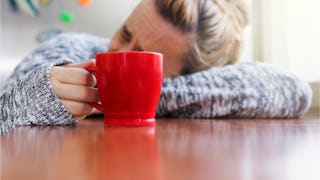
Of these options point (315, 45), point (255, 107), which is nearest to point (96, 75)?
point (255, 107)

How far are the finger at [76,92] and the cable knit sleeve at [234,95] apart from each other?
0.32 metres

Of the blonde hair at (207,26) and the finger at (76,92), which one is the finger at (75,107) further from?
the blonde hair at (207,26)

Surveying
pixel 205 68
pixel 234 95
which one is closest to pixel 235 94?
pixel 234 95

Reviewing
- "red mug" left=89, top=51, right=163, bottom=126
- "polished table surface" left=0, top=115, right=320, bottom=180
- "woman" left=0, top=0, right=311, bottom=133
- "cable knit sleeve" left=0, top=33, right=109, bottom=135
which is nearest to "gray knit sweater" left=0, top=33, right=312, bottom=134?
"woman" left=0, top=0, right=311, bottom=133

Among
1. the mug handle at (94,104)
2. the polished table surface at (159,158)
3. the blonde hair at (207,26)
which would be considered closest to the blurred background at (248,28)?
the blonde hair at (207,26)

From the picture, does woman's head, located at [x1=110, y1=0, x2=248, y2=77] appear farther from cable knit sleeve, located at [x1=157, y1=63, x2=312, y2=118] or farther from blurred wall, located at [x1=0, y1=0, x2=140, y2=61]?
blurred wall, located at [x1=0, y1=0, x2=140, y2=61]

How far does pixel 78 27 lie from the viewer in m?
1.69

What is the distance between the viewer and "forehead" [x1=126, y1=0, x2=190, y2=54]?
98cm

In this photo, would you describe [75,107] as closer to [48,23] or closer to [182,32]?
[182,32]

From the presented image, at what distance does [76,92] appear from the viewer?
0.61m

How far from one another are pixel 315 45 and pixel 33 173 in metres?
1.21

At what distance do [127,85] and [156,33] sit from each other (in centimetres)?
44

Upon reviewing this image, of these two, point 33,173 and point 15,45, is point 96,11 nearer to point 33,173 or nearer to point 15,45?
point 15,45

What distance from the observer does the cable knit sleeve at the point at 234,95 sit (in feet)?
3.07
